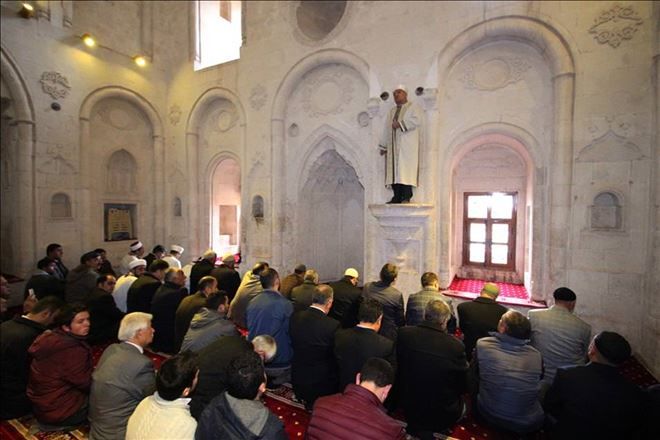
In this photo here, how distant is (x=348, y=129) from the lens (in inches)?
266

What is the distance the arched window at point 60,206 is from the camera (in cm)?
730

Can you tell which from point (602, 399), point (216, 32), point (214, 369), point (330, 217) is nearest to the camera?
point (602, 399)

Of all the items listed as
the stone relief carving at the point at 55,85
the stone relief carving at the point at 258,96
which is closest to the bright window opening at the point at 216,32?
the stone relief carving at the point at 258,96

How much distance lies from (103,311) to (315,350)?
3.18 metres

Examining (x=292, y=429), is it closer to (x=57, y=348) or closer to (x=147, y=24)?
(x=57, y=348)

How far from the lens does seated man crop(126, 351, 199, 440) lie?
5.83ft

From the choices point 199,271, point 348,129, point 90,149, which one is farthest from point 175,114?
point 199,271

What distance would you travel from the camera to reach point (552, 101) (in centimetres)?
521

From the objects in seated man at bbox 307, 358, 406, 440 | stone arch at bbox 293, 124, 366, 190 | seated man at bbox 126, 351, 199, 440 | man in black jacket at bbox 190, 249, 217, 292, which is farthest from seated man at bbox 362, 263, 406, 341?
stone arch at bbox 293, 124, 366, 190

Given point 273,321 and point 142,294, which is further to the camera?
point 142,294

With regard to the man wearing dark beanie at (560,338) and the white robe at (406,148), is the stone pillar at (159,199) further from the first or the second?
the man wearing dark beanie at (560,338)

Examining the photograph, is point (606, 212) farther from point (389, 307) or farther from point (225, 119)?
point (225, 119)

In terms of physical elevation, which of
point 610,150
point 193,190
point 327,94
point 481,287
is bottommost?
point 481,287

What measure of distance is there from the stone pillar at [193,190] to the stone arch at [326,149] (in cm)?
306
